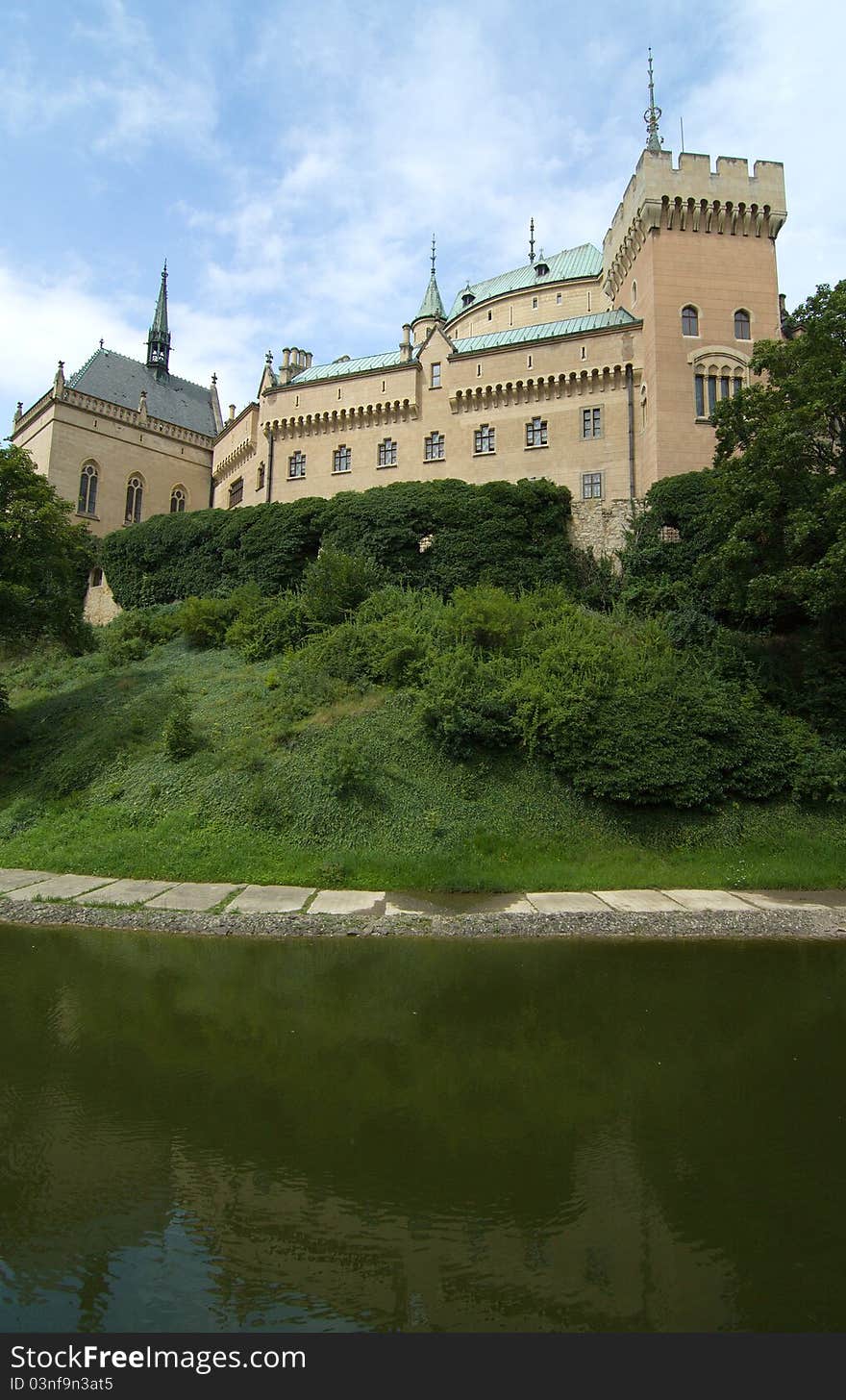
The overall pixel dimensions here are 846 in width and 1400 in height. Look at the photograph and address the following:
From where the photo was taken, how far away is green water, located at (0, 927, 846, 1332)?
3391 mm

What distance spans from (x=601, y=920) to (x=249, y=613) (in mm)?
19220

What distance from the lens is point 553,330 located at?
3403 cm

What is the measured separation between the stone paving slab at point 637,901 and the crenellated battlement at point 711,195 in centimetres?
2950

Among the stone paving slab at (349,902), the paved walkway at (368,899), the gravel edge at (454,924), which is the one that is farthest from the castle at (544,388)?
the stone paving slab at (349,902)

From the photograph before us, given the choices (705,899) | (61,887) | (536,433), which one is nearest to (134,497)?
(536,433)

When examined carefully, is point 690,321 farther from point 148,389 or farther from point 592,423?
point 148,389

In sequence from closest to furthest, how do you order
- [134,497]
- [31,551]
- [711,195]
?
[31,551], [711,195], [134,497]

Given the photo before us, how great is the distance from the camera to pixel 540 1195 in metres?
4.20

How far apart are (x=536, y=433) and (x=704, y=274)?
9.08 metres

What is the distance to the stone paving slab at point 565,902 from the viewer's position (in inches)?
460

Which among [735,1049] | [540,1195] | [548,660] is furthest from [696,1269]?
[548,660]

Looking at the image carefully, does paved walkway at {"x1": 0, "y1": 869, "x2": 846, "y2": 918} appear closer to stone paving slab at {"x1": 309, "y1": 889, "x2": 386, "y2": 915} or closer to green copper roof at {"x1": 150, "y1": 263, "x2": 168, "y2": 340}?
stone paving slab at {"x1": 309, "y1": 889, "x2": 386, "y2": 915}

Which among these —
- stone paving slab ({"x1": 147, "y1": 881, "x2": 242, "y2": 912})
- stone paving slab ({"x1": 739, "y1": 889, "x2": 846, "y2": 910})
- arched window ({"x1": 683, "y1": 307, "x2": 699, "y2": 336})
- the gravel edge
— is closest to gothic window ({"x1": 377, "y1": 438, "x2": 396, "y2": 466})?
arched window ({"x1": 683, "y1": 307, "x2": 699, "y2": 336})

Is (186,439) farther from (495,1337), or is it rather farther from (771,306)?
(495,1337)
